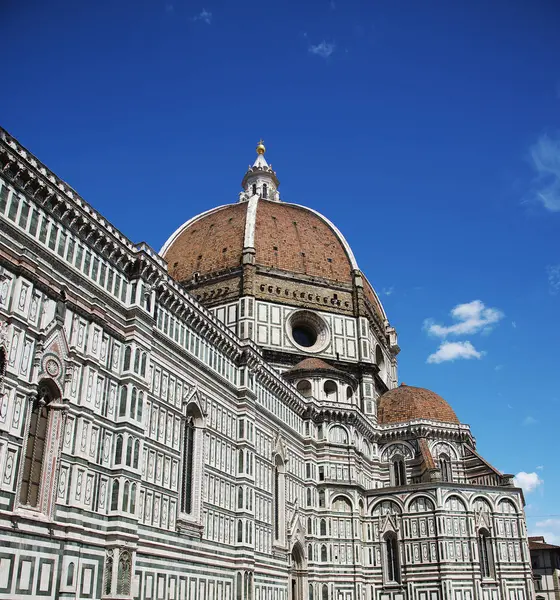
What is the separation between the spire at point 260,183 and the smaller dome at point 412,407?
2695 centimetres

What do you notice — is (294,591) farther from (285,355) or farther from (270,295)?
(270,295)

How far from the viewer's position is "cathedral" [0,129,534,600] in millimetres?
22672

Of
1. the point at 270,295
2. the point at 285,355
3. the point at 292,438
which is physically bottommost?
the point at 292,438

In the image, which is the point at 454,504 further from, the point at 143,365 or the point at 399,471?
the point at 143,365

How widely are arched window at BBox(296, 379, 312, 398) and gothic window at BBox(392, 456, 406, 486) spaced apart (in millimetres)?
9077

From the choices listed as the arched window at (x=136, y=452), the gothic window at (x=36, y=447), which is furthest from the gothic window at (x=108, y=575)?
the gothic window at (x=36, y=447)

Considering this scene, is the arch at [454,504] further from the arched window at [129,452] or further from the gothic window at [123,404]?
the gothic window at [123,404]

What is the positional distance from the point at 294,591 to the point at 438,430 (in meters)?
16.5

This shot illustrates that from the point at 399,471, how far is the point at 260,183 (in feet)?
115

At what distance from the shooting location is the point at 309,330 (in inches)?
2181

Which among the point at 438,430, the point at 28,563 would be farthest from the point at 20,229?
the point at 438,430

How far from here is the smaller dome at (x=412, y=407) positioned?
Result: 52656 mm

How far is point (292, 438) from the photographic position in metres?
43.8

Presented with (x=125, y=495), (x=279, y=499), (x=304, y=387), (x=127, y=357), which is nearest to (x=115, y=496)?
(x=125, y=495)
